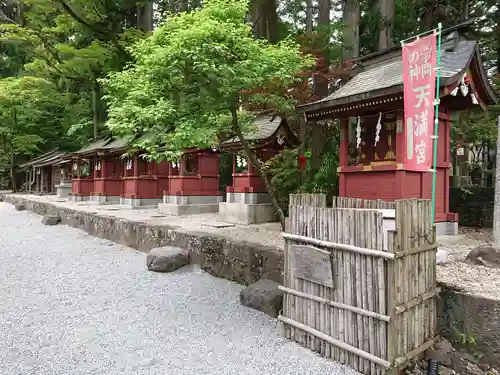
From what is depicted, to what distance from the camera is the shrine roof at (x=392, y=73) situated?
22.9 ft

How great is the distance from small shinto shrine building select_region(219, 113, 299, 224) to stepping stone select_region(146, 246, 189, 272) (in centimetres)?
333

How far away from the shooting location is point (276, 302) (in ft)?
18.4

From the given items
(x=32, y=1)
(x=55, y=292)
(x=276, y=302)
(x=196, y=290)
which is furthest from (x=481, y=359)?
(x=32, y=1)

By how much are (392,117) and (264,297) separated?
4740mm

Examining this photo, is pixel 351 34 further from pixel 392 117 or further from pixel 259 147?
pixel 392 117

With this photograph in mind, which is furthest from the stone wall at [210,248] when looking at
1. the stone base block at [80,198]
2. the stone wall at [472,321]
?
the stone base block at [80,198]

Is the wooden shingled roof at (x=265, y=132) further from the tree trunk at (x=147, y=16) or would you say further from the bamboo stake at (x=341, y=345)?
the tree trunk at (x=147, y=16)

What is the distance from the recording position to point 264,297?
576cm

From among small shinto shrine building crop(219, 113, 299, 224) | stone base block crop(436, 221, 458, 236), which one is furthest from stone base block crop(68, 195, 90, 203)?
stone base block crop(436, 221, 458, 236)

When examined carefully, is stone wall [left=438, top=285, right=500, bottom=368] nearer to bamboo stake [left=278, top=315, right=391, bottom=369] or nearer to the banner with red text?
bamboo stake [left=278, top=315, right=391, bottom=369]

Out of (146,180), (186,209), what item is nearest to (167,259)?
(186,209)

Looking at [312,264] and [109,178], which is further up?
[109,178]

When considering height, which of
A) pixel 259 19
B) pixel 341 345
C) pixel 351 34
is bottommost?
pixel 341 345

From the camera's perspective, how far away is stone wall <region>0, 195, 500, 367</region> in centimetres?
399
